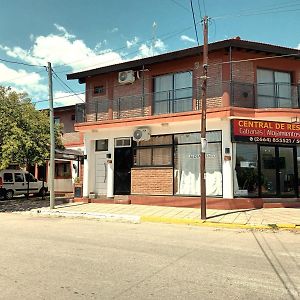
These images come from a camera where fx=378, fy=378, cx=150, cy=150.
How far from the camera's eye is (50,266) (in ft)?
22.4

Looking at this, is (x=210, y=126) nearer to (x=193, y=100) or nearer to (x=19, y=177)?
(x=193, y=100)

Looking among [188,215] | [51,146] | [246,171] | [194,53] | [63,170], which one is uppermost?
[194,53]

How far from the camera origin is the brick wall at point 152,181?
17.8 m

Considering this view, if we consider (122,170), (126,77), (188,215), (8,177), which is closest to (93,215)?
(188,215)

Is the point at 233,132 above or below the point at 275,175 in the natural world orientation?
above

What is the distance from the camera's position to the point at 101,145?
806 inches

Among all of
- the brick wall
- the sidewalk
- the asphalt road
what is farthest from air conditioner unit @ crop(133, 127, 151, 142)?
the asphalt road

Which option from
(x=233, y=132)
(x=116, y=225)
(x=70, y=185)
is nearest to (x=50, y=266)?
(x=116, y=225)

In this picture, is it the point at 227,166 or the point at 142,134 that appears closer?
the point at 227,166

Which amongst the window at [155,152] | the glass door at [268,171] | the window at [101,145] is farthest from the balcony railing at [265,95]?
the window at [101,145]

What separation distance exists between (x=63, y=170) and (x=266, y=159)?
55.0 feet

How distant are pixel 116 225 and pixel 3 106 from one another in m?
8.97

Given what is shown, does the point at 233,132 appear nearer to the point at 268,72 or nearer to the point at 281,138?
the point at 281,138

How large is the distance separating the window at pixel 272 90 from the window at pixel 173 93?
306cm
